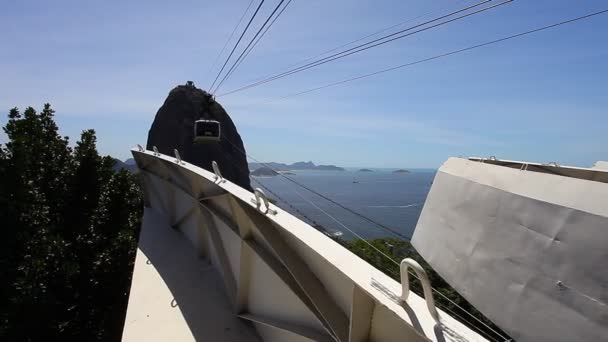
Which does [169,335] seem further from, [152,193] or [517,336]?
[152,193]

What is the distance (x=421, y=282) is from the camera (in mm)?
1475

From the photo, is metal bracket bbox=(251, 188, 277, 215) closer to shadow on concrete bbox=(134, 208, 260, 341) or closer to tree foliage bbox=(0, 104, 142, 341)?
shadow on concrete bbox=(134, 208, 260, 341)

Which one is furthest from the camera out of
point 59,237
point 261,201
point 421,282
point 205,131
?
point 205,131

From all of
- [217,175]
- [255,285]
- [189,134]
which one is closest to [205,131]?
[217,175]

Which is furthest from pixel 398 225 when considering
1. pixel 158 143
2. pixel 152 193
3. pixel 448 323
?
pixel 448 323

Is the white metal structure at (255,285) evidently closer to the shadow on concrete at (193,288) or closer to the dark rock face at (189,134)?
the shadow on concrete at (193,288)

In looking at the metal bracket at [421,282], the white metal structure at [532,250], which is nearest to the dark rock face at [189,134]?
the white metal structure at [532,250]

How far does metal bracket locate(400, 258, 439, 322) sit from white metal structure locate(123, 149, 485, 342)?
0.7 inches

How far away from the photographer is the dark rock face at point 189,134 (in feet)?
264

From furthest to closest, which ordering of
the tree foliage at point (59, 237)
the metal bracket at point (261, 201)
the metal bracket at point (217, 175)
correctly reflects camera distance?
the tree foliage at point (59, 237)
the metal bracket at point (217, 175)
the metal bracket at point (261, 201)

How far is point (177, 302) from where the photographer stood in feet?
16.7

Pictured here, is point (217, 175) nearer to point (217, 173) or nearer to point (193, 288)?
point (217, 173)

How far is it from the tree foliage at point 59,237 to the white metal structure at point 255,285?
10.3ft

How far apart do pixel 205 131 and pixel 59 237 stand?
843cm
